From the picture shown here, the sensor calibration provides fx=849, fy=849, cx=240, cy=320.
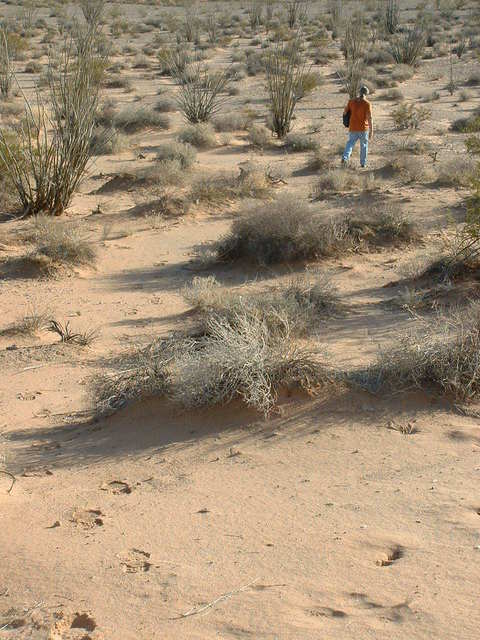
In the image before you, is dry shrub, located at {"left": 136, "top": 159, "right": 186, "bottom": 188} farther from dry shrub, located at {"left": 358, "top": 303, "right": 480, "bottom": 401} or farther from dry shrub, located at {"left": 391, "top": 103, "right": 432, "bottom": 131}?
dry shrub, located at {"left": 358, "top": 303, "right": 480, "bottom": 401}

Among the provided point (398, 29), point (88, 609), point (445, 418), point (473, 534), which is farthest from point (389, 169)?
point (398, 29)

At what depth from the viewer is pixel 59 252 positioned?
38.3ft

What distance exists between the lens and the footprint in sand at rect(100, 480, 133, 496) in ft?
18.2

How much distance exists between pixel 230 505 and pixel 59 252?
7.20m

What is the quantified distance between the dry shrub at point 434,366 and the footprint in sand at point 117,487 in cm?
209

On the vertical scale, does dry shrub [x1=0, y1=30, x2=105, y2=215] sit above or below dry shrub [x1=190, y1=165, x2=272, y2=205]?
above

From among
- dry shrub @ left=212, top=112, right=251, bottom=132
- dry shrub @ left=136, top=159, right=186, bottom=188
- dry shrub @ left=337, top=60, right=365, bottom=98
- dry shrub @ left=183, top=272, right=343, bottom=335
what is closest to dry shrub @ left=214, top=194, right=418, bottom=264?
dry shrub @ left=183, top=272, right=343, bottom=335

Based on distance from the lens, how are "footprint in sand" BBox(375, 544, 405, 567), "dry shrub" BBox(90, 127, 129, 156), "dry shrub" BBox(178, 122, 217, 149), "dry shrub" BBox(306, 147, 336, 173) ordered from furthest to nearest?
1. "dry shrub" BBox(178, 122, 217, 149)
2. "dry shrub" BBox(90, 127, 129, 156)
3. "dry shrub" BBox(306, 147, 336, 173)
4. "footprint in sand" BBox(375, 544, 405, 567)

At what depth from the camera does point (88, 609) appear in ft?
13.4

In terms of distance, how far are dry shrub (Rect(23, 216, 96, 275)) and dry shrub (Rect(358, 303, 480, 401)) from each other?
5990 millimetres

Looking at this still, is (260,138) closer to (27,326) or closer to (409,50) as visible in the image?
(27,326)

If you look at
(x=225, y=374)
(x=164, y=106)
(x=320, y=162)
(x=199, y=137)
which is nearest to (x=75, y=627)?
(x=225, y=374)

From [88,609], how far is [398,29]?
41803 mm

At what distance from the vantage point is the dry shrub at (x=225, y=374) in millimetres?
6406
